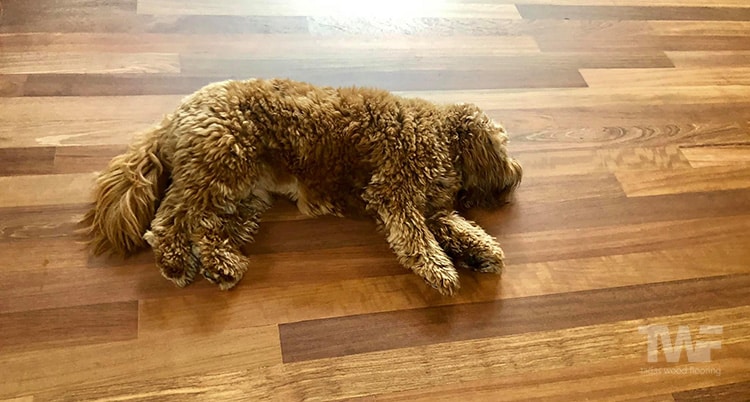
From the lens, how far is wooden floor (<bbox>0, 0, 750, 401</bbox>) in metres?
1.37

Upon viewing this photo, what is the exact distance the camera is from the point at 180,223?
1438 mm

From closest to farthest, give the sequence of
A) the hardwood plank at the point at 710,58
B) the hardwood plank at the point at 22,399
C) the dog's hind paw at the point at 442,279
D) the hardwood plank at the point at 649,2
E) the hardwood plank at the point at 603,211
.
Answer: the hardwood plank at the point at 22,399 < the dog's hind paw at the point at 442,279 < the hardwood plank at the point at 603,211 < the hardwood plank at the point at 710,58 < the hardwood plank at the point at 649,2

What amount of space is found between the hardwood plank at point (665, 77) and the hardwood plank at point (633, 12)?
0.99 feet

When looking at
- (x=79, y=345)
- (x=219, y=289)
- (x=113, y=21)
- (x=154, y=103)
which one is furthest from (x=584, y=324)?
(x=113, y=21)

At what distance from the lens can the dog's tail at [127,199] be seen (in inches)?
56.7

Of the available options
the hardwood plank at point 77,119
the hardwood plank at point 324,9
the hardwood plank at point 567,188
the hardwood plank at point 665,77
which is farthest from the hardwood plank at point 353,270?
the hardwood plank at point 324,9

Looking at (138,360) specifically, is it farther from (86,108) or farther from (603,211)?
(603,211)

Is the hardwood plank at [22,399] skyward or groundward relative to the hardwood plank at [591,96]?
groundward

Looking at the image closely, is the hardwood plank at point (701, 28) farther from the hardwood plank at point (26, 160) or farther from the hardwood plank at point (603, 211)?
the hardwood plank at point (26, 160)

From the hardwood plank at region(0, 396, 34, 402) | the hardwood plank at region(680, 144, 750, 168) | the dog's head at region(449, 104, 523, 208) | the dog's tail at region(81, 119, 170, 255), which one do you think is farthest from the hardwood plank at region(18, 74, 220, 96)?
the hardwood plank at region(680, 144, 750, 168)

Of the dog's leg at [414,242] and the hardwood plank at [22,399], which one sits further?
the dog's leg at [414,242]

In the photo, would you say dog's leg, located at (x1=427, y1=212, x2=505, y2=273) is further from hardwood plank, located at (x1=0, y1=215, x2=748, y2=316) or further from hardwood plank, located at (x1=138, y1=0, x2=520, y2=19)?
hardwood plank, located at (x1=138, y1=0, x2=520, y2=19)

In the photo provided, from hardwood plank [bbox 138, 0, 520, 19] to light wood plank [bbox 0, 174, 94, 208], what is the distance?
0.71 metres

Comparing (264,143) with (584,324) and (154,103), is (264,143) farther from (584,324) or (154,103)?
(584,324)
